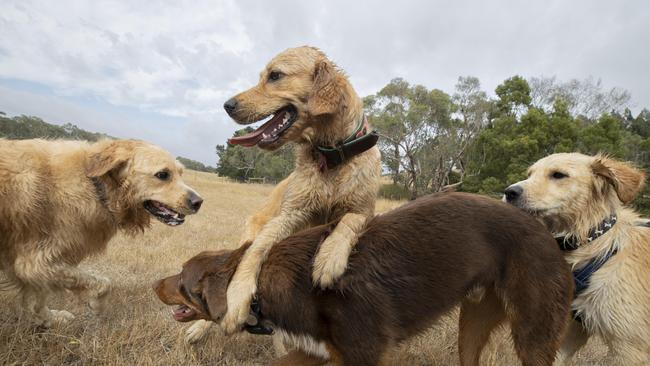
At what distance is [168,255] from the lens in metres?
6.68

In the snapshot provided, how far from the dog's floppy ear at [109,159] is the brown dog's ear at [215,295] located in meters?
2.02

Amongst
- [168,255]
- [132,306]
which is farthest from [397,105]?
[132,306]

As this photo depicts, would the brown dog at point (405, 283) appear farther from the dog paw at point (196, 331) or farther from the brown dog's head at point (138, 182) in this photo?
the brown dog's head at point (138, 182)

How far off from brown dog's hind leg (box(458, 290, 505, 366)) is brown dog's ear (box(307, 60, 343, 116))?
190 centimetres

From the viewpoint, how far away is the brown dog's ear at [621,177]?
3062 mm

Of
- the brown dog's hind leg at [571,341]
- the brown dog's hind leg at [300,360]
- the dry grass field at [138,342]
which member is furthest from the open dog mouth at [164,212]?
the brown dog's hind leg at [571,341]

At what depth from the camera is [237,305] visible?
2.36 meters

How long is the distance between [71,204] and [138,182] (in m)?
0.63

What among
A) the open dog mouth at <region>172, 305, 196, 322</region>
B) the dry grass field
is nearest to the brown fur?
the dry grass field

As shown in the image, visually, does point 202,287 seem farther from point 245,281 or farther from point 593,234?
point 593,234

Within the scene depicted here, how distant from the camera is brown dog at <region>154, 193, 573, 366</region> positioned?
7.77 feet

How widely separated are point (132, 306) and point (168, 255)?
2.69 meters

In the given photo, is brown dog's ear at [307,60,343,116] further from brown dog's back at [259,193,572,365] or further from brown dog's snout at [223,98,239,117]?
brown dog's back at [259,193,572,365]

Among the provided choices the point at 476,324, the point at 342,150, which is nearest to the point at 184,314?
the point at 342,150
